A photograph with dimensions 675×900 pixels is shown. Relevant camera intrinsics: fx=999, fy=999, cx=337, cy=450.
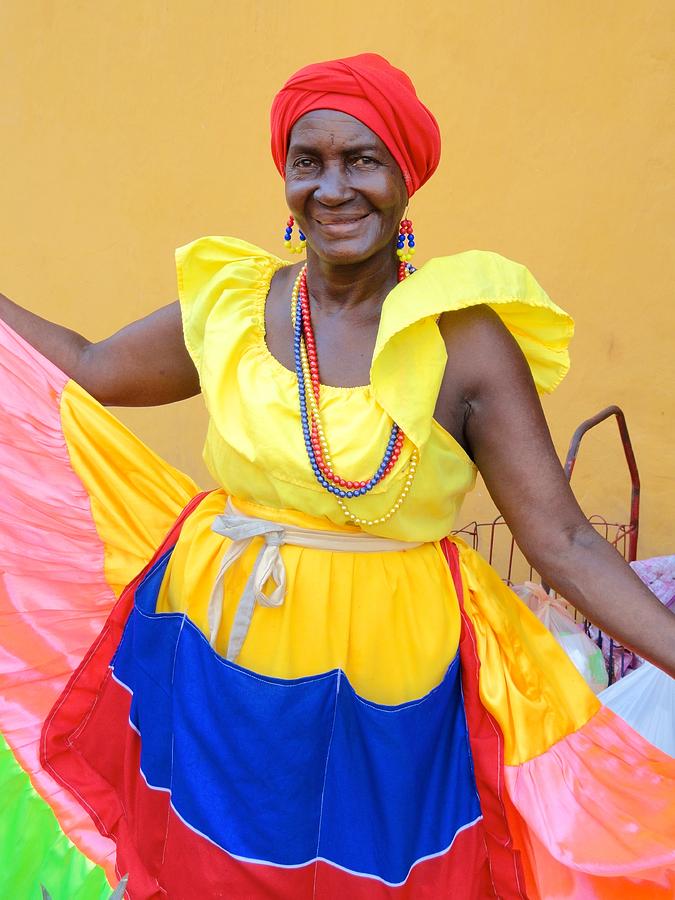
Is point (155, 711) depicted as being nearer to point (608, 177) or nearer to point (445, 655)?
point (445, 655)

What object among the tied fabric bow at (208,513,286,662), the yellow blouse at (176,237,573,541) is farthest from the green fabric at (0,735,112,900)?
the yellow blouse at (176,237,573,541)

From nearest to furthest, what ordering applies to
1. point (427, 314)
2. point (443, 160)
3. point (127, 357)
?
point (427, 314) → point (127, 357) → point (443, 160)

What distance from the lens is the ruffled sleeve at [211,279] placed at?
185 centimetres

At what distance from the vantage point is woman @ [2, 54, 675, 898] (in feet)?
5.37

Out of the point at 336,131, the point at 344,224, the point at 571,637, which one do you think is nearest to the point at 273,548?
the point at 344,224

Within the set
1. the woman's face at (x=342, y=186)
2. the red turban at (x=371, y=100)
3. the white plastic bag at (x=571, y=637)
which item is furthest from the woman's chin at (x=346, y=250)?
the white plastic bag at (x=571, y=637)

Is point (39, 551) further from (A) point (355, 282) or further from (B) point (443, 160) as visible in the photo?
(B) point (443, 160)

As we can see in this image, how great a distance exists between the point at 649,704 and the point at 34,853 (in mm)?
1373

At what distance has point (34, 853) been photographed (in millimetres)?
1922

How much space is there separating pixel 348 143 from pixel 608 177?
2349 millimetres

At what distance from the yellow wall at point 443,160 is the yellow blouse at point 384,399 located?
2.18 m

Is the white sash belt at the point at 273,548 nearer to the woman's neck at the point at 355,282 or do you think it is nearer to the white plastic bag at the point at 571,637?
the woman's neck at the point at 355,282

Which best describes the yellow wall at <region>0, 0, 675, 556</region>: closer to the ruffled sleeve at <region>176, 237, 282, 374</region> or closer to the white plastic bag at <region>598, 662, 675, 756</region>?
the white plastic bag at <region>598, 662, 675, 756</region>

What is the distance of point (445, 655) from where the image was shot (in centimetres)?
174
